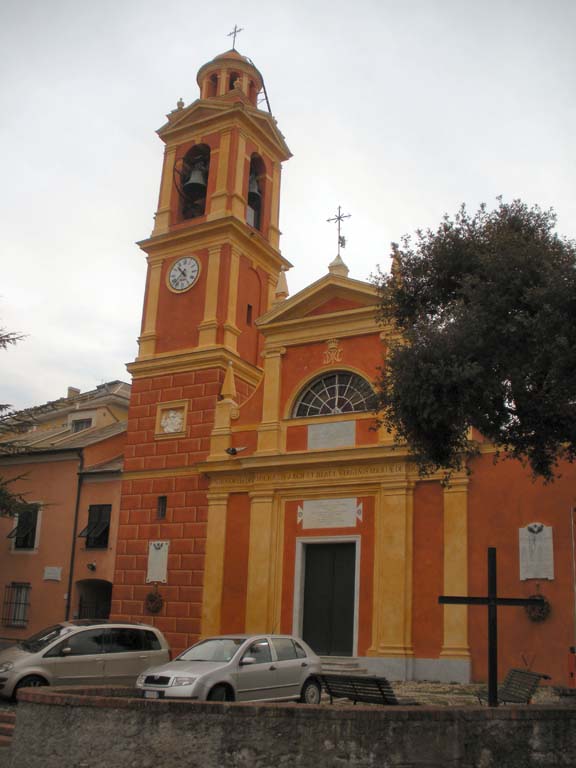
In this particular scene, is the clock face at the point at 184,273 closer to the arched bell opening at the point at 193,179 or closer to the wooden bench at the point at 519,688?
Answer: the arched bell opening at the point at 193,179

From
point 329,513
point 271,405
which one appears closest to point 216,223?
point 271,405

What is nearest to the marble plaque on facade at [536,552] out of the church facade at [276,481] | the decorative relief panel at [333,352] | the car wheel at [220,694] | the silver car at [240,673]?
the church facade at [276,481]

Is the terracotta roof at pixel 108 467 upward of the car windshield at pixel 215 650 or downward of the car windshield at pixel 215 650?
upward

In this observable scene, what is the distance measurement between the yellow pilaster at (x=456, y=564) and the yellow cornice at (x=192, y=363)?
8.11 metres

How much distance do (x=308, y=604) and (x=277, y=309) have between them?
7.93 meters

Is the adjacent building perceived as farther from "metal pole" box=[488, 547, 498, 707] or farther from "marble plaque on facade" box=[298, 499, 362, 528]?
"metal pole" box=[488, 547, 498, 707]

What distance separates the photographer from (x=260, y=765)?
871 centimetres

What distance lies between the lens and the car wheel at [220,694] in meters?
13.0

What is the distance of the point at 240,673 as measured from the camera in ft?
44.3

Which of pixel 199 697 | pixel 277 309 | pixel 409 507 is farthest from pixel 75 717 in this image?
pixel 277 309

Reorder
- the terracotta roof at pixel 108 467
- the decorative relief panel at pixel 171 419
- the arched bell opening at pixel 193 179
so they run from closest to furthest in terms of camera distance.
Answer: the decorative relief panel at pixel 171 419, the terracotta roof at pixel 108 467, the arched bell opening at pixel 193 179

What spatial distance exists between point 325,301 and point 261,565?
7210 mm

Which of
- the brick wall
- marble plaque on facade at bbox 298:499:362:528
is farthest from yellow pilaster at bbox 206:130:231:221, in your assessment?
marble plaque on facade at bbox 298:499:362:528

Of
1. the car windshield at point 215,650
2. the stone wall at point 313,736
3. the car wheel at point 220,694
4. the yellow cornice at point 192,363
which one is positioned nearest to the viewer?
the stone wall at point 313,736
